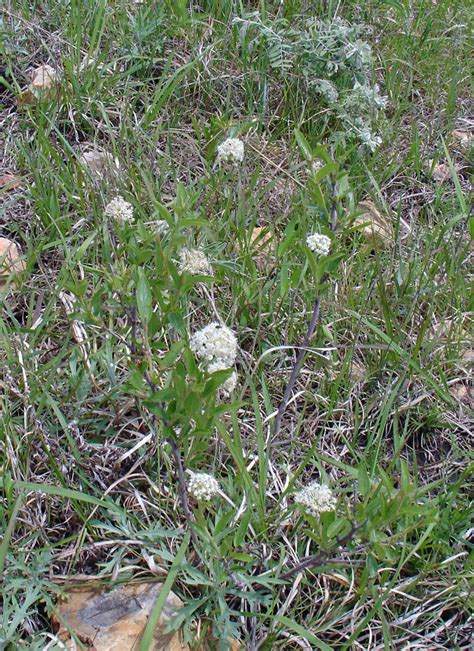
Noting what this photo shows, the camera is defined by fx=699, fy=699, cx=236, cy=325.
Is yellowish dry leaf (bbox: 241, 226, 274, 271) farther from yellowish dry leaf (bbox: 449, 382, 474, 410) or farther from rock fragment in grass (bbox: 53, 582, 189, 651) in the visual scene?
rock fragment in grass (bbox: 53, 582, 189, 651)

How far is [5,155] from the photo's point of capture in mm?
3105

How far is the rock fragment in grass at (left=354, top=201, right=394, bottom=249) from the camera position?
118 inches

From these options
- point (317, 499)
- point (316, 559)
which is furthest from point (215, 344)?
point (316, 559)

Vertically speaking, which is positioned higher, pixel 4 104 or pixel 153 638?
pixel 4 104

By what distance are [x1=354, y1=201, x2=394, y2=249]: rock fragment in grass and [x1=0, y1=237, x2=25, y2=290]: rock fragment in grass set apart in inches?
54.6

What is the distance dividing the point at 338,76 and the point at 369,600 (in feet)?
8.19

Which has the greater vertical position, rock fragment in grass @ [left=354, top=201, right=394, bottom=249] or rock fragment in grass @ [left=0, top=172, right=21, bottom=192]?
rock fragment in grass @ [left=0, top=172, right=21, bottom=192]

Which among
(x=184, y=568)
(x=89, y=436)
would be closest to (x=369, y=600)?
(x=184, y=568)

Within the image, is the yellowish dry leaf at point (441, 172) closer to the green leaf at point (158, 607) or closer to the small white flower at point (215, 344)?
the small white flower at point (215, 344)

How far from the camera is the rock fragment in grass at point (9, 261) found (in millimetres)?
2621

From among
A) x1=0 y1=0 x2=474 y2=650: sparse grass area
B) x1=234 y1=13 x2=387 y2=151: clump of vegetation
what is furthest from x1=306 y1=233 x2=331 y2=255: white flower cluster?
x1=234 y1=13 x2=387 y2=151: clump of vegetation

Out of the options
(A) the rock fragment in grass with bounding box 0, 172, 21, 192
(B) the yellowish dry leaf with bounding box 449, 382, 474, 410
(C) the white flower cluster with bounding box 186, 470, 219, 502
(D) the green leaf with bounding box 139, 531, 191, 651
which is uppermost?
(C) the white flower cluster with bounding box 186, 470, 219, 502

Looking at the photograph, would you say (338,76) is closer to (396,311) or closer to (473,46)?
(473,46)

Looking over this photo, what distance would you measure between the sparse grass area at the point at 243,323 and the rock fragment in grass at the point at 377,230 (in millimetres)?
19
